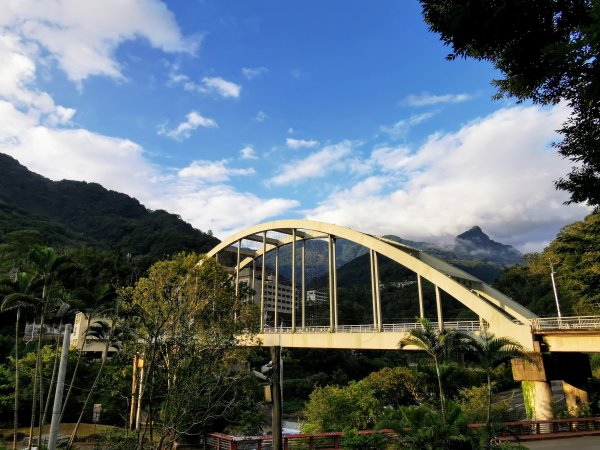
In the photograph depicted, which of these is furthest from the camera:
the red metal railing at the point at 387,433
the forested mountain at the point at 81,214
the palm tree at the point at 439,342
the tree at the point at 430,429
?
the forested mountain at the point at 81,214

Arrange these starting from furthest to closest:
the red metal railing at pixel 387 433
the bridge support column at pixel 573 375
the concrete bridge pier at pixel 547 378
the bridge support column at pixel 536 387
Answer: the bridge support column at pixel 573 375
the concrete bridge pier at pixel 547 378
the bridge support column at pixel 536 387
the red metal railing at pixel 387 433

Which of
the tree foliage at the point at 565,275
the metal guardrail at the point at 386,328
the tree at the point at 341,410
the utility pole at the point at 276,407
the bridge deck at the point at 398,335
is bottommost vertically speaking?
the tree at the point at 341,410

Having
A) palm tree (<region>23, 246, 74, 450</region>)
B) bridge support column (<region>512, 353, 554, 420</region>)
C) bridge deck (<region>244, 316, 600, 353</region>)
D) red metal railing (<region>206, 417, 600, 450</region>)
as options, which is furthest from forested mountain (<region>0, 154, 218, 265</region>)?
red metal railing (<region>206, 417, 600, 450</region>)

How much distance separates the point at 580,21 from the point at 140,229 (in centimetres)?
11669

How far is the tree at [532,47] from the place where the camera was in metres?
9.85

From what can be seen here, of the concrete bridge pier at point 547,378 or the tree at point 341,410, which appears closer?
the tree at point 341,410

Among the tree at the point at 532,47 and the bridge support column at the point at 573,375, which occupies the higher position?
the tree at the point at 532,47

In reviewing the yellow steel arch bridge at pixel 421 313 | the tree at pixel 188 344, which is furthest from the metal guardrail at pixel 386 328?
the tree at pixel 188 344

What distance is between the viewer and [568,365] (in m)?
20.1

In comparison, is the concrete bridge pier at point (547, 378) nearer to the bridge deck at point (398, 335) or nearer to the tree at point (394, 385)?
→ the bridge deck at point (398, 335)

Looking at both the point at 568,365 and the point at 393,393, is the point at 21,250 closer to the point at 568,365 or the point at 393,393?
the point at 393,393

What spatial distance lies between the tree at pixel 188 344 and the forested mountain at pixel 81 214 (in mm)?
73628

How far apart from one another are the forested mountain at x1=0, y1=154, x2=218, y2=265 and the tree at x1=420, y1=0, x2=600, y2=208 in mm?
83398

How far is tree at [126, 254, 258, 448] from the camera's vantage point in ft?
28.7
